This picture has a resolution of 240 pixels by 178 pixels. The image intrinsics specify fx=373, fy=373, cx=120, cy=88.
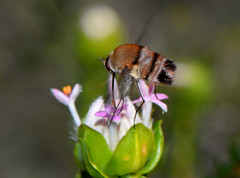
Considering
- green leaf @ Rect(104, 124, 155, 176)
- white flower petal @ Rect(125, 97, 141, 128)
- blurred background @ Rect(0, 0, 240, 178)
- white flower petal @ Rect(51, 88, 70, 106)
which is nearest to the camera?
green leaf @ Rect(104, 124, 155, 176)

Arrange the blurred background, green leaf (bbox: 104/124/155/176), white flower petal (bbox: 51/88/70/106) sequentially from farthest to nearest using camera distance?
the blurred background → white flower petal (bbox: 51/88/70/106) → green leaf (bbox: 104/124/155/176)

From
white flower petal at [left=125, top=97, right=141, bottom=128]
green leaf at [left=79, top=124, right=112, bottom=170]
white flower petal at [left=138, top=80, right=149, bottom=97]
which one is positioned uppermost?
white flower petal at [left=138, top=80, right=149, bottom=97]

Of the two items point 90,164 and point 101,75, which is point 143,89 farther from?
point 101,75

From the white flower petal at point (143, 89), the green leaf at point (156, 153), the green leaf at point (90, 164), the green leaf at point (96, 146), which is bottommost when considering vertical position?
the green leaf at point (90, 164)

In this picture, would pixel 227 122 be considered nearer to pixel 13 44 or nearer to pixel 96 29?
pixel 96 29

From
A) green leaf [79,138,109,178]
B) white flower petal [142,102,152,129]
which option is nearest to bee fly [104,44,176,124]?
white flower petal [142,102,152,129]

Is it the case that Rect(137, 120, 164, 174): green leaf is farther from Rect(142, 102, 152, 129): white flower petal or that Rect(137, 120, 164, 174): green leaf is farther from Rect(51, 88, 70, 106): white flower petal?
Rect(51, 88, 70, 106): white flower petal

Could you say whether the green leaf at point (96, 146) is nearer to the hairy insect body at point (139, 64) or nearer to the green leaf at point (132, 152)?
the green leaf at point (132, 152)

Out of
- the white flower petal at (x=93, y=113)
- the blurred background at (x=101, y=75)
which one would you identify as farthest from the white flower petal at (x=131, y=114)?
the blurred background at (x=101, y=75)
